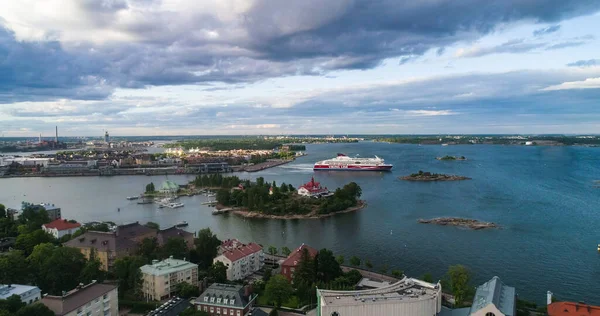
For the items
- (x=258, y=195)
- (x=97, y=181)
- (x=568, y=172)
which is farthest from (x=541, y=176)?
(x=97, y=181)

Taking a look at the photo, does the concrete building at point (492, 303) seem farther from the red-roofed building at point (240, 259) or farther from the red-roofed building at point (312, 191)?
the red-roofed building at point (312, 191)

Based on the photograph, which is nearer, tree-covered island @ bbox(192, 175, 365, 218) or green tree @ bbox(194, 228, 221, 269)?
green tree @ bbox(194, 228, 221, 269)

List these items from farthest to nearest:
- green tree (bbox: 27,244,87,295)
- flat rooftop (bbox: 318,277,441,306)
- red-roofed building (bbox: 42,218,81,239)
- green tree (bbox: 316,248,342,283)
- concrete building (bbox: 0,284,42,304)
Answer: red-roofed building (bbox: 42,218,81,239) < green tree (bbox: 316,248,342,283) < green tree (bbox: 27,244,87,295) < concrete building (bbox: 0,284,42,304) < flat rooftop (bbox: 318,277,441,306)

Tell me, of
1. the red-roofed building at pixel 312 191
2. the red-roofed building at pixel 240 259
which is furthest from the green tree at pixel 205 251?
the red-roofed building at pixel 312 191

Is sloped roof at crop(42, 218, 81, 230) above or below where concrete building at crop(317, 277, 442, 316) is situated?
below

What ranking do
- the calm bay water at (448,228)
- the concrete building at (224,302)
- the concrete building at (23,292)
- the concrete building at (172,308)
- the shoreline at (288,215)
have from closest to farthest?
the concrete building at (172,308)
the concrete building at (23,292)
the concrete building at (224,302)
the calm bay water at (448,228)
the shoreline at (288,215)

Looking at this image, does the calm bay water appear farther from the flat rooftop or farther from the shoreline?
the flat rooftop

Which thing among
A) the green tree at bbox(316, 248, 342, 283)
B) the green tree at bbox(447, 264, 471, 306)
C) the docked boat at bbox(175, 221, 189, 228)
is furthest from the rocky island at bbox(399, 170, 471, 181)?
the green tree at bbox(447, 264, 471, 306)
